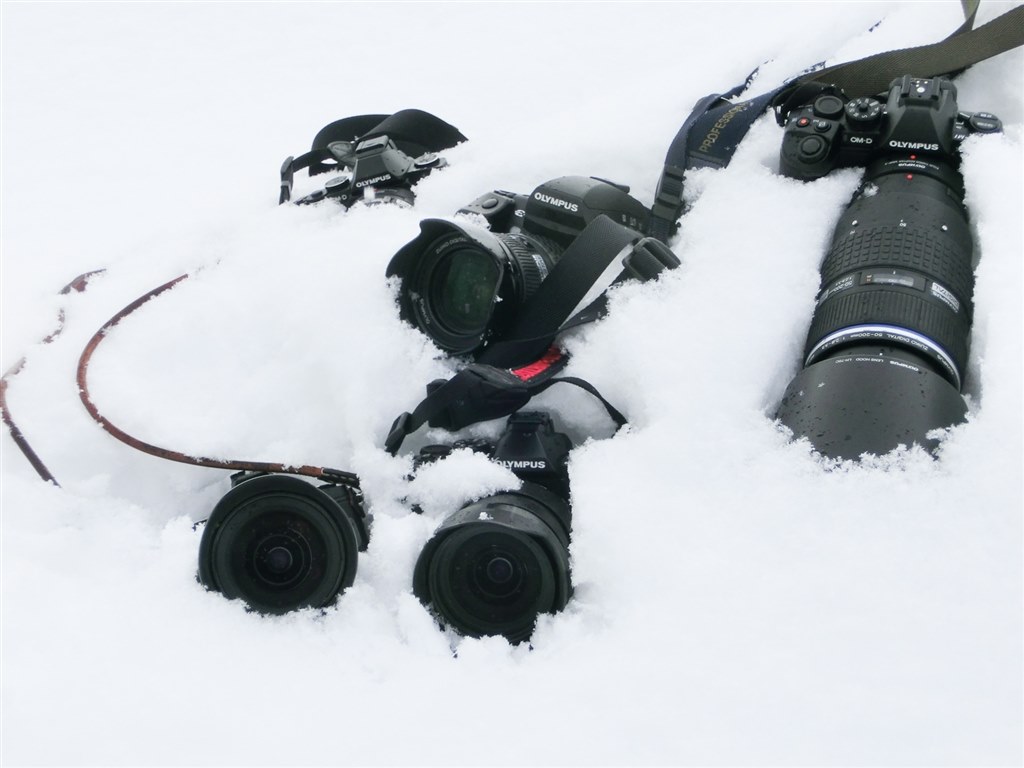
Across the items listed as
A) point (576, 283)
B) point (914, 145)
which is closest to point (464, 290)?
point (576, 283)

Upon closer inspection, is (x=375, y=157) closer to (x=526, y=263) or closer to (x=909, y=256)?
(x=526, y=263)

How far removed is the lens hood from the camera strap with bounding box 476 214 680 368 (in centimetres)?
45

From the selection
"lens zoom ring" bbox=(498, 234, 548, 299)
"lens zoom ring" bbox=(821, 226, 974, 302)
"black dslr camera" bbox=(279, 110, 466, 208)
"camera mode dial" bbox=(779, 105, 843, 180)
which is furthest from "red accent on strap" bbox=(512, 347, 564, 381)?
"black dslr camera" bbox=(279, 110, 466, 208)

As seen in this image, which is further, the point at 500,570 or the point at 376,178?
the point at 376,178

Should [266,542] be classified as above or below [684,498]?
below

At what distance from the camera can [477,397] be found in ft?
Answer: 6.08

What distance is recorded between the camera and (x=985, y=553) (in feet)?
4.36

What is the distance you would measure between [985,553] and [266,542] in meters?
1.01

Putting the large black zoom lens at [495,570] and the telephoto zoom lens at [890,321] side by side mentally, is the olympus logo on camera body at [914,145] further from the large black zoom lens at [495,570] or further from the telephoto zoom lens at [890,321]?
the large black zoom lens at [495,570]

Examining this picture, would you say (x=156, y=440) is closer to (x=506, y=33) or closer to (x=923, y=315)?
(x=923, y=315)

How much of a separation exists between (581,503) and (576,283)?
1.70ft

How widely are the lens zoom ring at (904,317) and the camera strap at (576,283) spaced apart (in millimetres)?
348

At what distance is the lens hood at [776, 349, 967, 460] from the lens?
1492 millimetres

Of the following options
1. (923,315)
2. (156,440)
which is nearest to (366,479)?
(156,440)
